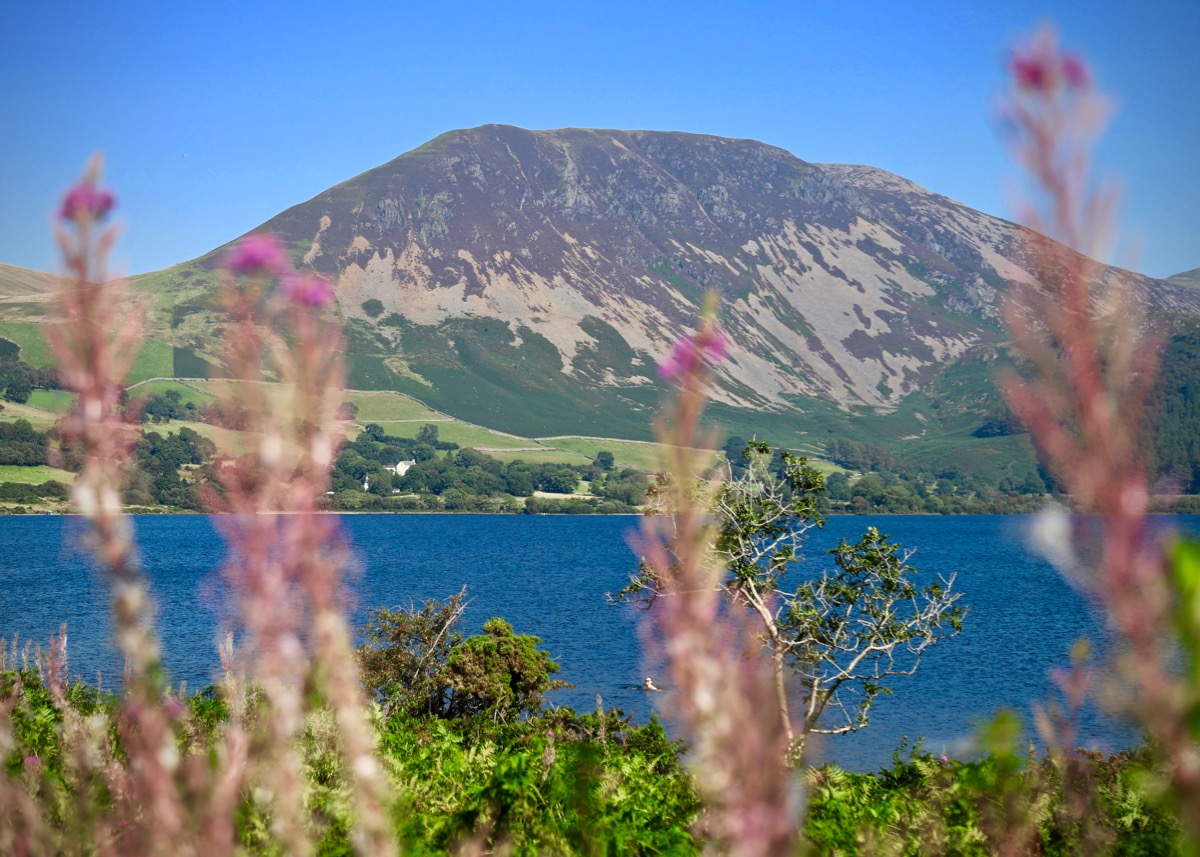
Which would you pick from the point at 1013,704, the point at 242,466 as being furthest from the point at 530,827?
the point at 1013,704

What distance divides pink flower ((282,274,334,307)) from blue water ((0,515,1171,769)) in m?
0.58

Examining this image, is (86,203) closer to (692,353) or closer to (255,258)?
(255,258)

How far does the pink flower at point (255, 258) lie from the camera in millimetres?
2453

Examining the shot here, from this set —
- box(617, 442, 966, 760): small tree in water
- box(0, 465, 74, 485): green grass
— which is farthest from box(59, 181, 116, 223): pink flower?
box(0, 465, 74, 485): green grass

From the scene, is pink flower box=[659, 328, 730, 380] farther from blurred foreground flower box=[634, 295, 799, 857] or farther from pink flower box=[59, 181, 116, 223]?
pink flower box=[59, 181, 116, 223]

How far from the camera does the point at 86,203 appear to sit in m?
2.57

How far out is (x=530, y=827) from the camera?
8430mm

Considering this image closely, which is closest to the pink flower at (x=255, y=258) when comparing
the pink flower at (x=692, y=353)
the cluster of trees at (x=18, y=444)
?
the pink flower at (x=692, y=353)

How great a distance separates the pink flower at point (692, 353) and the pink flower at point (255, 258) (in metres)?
0.96

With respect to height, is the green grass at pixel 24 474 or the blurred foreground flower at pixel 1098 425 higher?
the blurred foreground flower at pixel 1098 425

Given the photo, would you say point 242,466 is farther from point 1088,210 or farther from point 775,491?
point 775,491

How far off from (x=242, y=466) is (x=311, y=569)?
1.14 ft

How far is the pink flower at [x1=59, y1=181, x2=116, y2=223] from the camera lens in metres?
2.56

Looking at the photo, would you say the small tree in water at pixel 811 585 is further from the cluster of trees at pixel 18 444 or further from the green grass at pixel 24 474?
the cluster of trees at pixel 18 444
